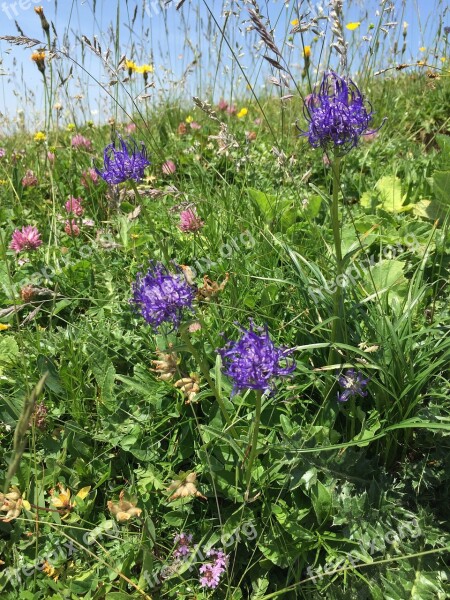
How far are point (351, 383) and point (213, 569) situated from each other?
2.19ft

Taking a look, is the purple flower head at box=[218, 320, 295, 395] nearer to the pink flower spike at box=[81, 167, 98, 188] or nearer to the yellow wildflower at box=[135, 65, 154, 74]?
the pink flower spike at box=[81, 167, 98, 188]

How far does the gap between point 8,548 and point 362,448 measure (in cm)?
118

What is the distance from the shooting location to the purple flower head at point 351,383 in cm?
142

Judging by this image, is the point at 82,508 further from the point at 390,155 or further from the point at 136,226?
the point at 390,155

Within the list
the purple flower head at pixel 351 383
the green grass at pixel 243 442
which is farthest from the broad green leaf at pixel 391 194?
the purple flower head at pixel 351 383

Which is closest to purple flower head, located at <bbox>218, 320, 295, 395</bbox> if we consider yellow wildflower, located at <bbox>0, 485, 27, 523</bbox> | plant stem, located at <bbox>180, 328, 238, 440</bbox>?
plant stem, located at <bbox>180, 328, 238, 440</bbox>

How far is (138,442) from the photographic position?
169 centimetres

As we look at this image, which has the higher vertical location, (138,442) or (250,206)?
(250,206)

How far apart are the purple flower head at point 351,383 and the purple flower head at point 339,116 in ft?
2.11

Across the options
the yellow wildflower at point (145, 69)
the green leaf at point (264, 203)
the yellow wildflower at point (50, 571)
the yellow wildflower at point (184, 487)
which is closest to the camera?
the yellow wildflower at point (184, 487)

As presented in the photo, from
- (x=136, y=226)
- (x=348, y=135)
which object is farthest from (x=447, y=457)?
(x=136, y=226)

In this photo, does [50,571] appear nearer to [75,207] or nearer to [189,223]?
[189,223]

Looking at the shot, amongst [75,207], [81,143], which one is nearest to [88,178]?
[75,207]

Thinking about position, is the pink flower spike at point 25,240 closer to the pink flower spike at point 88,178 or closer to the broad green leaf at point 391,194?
the pink flower spike at point 88,178
